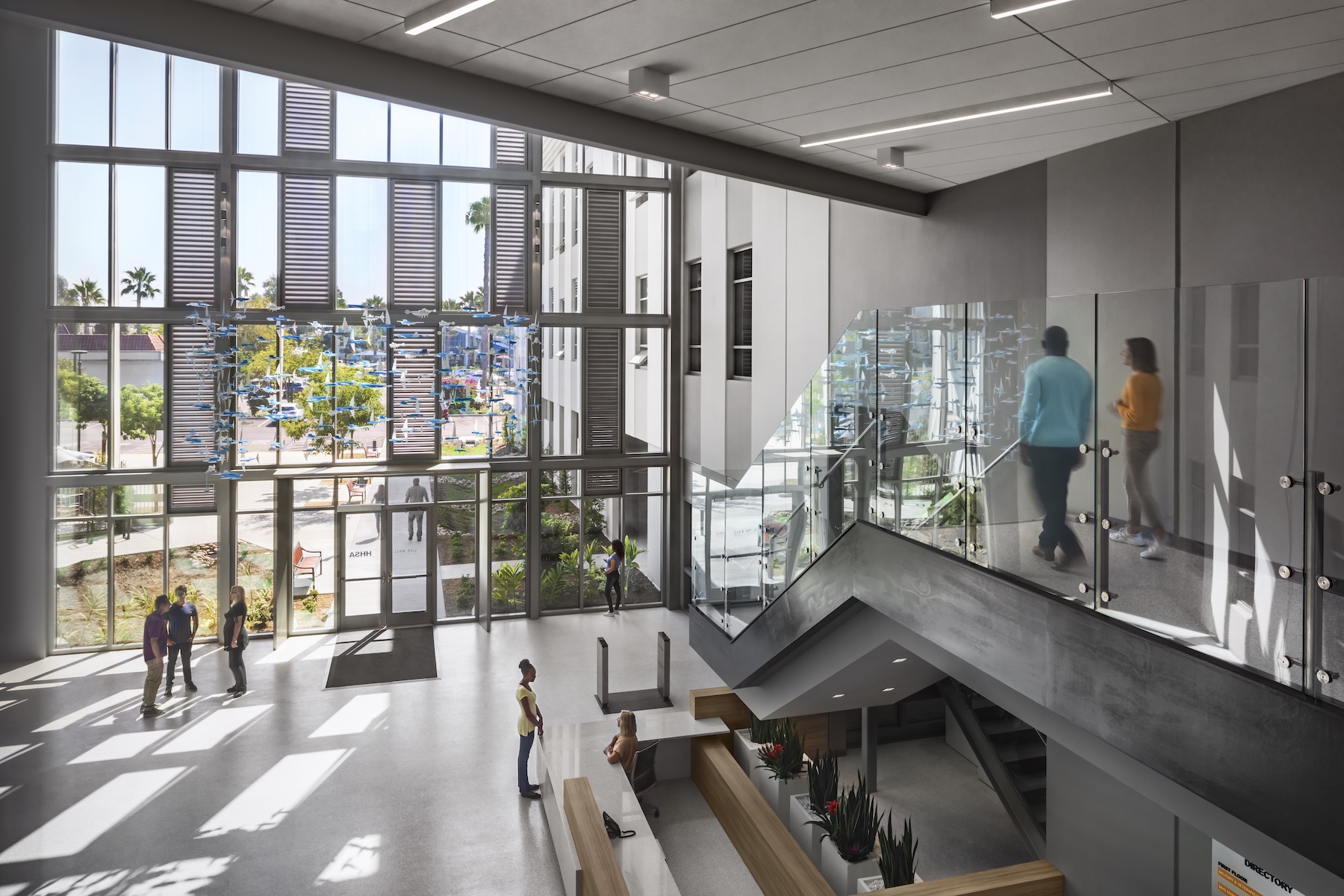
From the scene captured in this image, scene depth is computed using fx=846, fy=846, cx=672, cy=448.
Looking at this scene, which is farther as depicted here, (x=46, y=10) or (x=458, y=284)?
(x=458, y=284)

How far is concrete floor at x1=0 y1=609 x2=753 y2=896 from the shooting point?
6.87 meters

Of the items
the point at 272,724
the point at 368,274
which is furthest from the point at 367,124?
the point at 272,724

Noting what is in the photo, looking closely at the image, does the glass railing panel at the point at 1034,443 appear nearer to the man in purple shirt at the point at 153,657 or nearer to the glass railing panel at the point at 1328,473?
the glass railing panel at the point at 1328,473

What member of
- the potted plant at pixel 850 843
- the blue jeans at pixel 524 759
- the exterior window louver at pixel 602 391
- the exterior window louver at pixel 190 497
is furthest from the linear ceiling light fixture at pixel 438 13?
the exterior window louver at pixel 190 497

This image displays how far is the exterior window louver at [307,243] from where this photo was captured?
12805mm

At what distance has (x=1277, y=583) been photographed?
3092mm

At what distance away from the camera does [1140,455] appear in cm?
364

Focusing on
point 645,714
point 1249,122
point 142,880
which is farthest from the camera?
point 645,714

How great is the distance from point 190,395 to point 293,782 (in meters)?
6.67

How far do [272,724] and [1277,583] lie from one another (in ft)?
32.6

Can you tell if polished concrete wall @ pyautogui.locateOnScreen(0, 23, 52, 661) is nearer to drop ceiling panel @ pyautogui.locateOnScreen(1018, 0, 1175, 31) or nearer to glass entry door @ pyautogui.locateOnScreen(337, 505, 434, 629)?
glass entry door @ pyautogui.locateOnScreen(337, 505, 434, 629)

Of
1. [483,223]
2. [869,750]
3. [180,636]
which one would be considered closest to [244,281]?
[483,223]

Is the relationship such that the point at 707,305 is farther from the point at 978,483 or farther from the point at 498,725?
the point at 978,483

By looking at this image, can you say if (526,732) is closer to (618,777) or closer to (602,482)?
(618,777)
